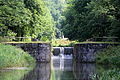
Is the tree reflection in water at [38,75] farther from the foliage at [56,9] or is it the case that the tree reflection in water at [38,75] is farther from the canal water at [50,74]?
the foliage at [56,9]

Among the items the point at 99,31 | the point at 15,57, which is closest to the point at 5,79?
the point at 15,57

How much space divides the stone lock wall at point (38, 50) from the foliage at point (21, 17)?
5.39 meters

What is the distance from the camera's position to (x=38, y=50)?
83.5 ft

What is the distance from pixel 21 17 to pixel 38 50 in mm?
6976

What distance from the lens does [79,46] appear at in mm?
25719

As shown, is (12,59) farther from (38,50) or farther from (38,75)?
(38,50)

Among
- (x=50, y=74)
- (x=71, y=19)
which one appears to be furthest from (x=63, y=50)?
(x=50, y=74)

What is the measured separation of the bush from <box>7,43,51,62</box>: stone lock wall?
4148 mm

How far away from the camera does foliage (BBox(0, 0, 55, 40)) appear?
30.5 m

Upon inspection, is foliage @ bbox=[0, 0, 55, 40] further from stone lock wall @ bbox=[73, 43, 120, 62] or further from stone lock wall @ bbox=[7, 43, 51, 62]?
stone lock wall @ bbox=[73, 43, 120, 62]

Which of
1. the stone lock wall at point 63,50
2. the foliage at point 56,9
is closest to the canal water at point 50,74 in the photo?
the stone lock wall at point 63,50

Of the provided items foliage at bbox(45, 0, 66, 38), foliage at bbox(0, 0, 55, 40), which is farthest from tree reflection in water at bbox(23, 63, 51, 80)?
foliage at bbox(45, 0, 66, 38)

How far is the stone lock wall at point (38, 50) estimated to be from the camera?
2534 cm

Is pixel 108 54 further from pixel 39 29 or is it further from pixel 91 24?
pixel 39 29
